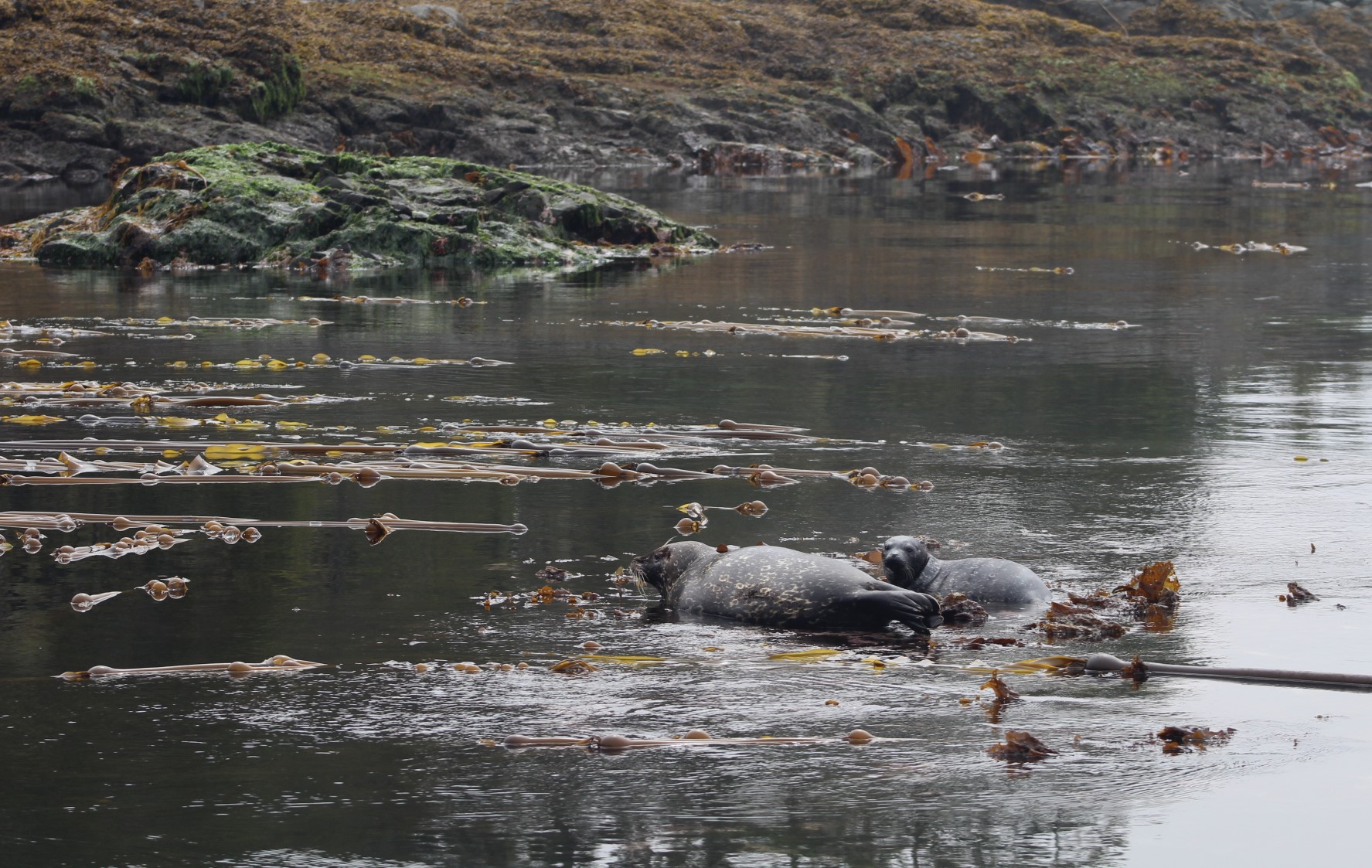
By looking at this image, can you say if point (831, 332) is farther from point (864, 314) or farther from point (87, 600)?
point (87, 600)

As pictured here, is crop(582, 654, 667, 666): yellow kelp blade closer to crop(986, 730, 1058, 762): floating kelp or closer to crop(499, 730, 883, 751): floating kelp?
crop(499, 730, 883, 751): floating kelp

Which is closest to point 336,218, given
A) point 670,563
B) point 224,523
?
point 224,523

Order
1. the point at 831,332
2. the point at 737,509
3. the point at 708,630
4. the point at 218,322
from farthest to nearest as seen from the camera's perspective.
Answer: the point at 218,322 < the point at 831,332 < the point at 737,509 < the point at 708,630

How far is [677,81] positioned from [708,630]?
61.4 meters

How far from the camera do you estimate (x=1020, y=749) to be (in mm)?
5105

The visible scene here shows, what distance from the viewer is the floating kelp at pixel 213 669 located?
584 centimetres

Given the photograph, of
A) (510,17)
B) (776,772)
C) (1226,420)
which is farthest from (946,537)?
(510,17)

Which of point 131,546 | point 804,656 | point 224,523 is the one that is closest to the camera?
point 804,656

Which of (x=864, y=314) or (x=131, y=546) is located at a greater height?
(x=864, y=314)

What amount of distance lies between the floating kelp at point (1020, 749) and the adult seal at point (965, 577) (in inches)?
68.0

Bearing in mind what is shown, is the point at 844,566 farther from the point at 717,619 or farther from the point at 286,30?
the point at 286,30

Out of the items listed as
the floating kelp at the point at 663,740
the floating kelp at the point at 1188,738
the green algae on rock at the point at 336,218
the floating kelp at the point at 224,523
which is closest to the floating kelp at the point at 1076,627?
the floating kelp at the point at 1188,738

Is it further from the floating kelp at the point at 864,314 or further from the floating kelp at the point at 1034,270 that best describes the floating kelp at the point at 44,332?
the floating kelp at the point at 1034,270

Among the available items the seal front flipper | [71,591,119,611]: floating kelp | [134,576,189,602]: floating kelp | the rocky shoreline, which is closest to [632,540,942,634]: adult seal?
the seal front flipper
